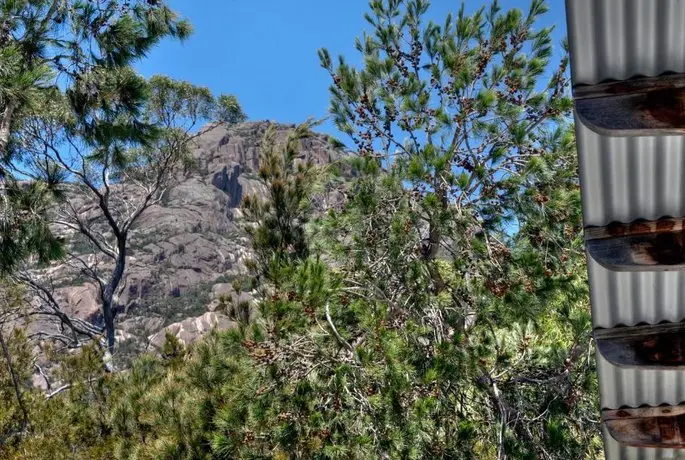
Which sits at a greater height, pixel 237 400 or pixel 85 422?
pixel 237 400

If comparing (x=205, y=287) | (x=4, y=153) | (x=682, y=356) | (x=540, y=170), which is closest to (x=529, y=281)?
(x=540, y=170)

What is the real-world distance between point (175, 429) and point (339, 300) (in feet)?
5.49

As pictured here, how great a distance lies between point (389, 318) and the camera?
392 centimetres

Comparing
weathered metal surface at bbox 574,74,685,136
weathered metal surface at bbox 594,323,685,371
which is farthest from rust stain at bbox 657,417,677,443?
weathered metal surface at bbox 574,74,685,136

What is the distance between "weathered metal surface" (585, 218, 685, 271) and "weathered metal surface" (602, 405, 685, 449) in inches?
19.9

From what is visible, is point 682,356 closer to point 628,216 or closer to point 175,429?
point 628,216

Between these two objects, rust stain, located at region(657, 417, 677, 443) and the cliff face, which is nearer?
rust stain, located at region(657, 417, 677, 443)

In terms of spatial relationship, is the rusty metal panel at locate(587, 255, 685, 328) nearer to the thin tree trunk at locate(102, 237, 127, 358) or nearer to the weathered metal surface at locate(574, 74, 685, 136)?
the weathered metal surface at locate(574, 74, 685, 136)

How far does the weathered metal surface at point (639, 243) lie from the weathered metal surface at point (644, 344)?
23 centimetres

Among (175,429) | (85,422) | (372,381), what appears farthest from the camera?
(85,422)

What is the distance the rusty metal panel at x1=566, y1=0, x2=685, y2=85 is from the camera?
795mm

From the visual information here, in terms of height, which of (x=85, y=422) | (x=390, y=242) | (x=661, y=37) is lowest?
(x=85, y=422)

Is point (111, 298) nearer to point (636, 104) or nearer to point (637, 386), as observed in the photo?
point (637, 386)

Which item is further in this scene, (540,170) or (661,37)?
(540,170)
